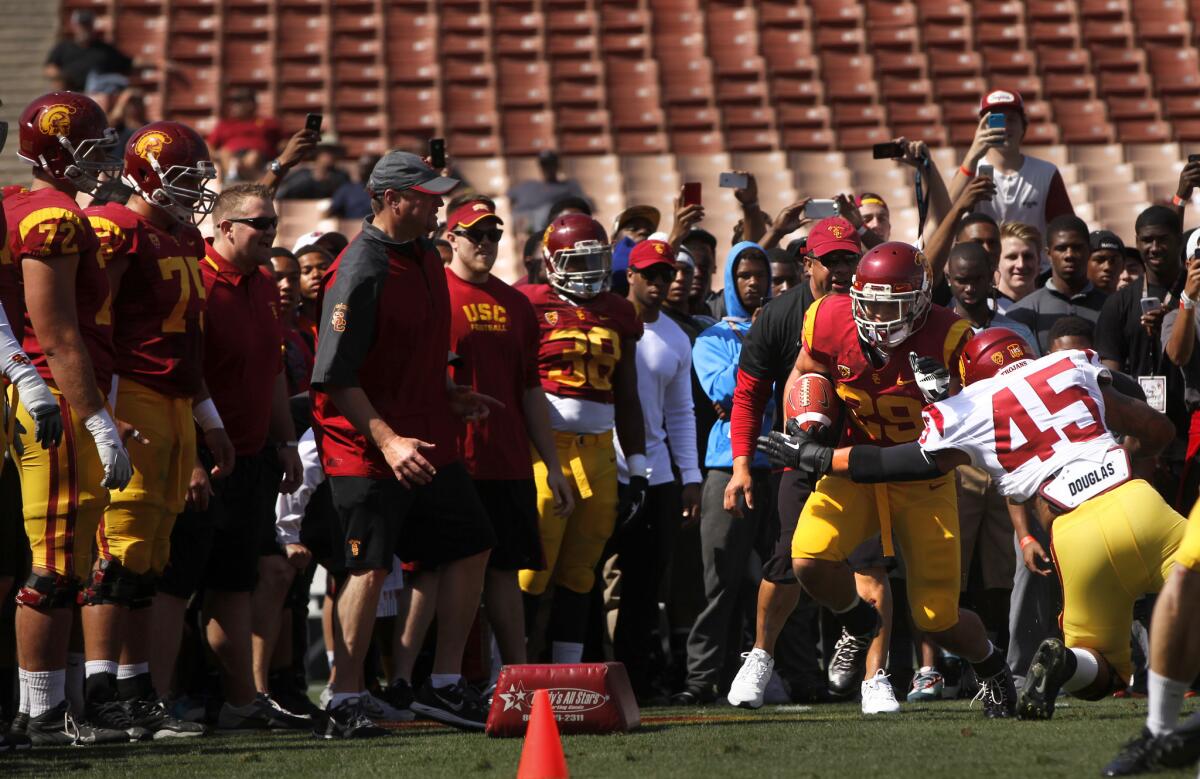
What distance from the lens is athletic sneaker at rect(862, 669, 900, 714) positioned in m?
6.44

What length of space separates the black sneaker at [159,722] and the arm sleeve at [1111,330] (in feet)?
14.1

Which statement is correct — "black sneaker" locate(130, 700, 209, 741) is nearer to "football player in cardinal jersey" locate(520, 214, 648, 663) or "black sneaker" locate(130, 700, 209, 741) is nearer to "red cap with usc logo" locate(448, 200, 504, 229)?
"football player in cardinal jersey" locate(520, 214, 648, 663)

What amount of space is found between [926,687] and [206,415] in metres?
3.36

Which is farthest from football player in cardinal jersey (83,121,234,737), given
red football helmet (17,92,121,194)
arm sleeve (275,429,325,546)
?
arm sleeve (275,429,325,546)

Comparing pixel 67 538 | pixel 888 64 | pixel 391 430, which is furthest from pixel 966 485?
pixel 888 64

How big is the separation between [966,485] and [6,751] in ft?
14.3

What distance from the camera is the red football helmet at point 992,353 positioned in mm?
5629

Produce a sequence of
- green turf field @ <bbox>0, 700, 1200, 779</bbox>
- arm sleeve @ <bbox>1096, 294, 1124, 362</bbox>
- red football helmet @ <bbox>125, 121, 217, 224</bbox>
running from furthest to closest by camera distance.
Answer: arm sleeve @ <bbox>1096, 294, 1124, 362</bbox>, red football helmet @ <bbox>125, 121, 217, 224</bbox>, green turf field @ <bbox>0, 700, 1200, 779</bbox>

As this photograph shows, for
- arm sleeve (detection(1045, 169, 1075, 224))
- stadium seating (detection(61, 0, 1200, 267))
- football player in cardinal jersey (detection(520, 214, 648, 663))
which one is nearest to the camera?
football player in cardinal jersey (detection(520, 214, 648, 663))

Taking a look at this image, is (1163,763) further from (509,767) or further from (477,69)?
(477,69)

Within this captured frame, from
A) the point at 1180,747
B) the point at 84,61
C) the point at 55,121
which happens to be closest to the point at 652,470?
the point at 55,121

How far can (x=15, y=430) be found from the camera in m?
5.09

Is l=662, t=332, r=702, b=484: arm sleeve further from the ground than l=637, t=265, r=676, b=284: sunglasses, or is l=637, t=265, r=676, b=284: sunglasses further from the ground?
l=637, t=265, r=676, b=284: sunglasses

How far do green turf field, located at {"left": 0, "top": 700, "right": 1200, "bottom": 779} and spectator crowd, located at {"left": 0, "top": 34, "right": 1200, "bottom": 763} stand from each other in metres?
0.33
